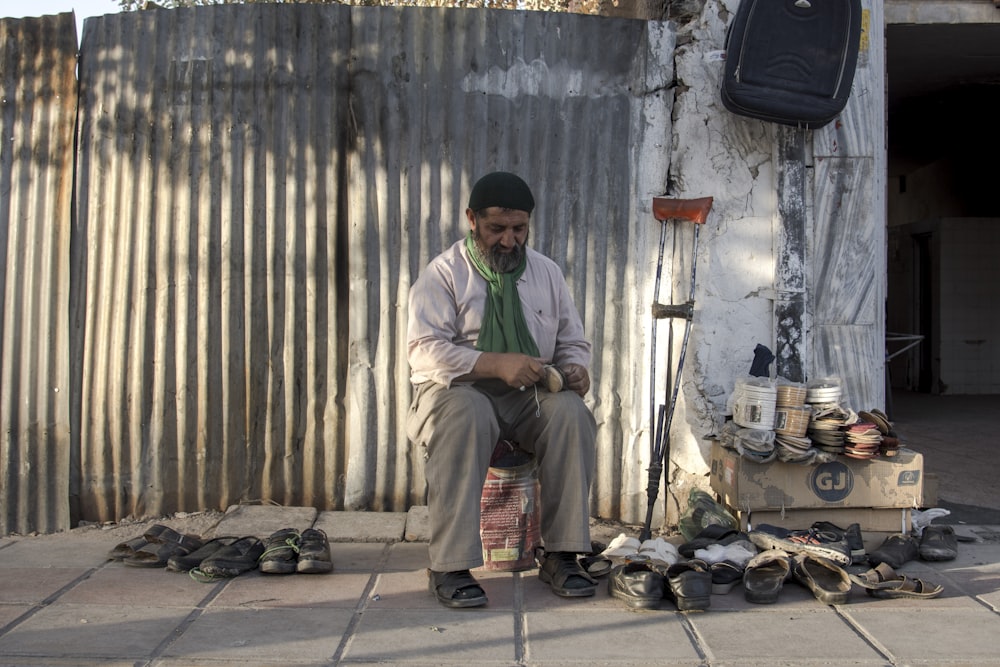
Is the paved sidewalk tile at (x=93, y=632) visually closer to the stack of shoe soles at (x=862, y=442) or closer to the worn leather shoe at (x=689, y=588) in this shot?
the worn leather shoe at (x=689, y=588)

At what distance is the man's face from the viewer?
12.8ft

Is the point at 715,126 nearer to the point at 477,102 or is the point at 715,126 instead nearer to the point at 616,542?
the point at 477,102

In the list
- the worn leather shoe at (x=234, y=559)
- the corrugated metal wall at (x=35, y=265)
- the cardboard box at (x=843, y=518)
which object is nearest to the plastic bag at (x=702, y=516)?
the cardboard box at (x=843, y=518)

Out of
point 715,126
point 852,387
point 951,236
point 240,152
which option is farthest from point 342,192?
point 951,236

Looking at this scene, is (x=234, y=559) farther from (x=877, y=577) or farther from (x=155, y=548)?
(x=877, y=577)

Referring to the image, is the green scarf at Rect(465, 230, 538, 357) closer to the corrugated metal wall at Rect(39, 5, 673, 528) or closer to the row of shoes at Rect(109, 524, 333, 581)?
the corrugated metal wall at Rect(39, 5, 673, 528)

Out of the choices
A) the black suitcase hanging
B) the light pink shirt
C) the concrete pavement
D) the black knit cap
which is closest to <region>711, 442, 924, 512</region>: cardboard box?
the concrete pavement

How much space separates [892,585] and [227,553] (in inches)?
102

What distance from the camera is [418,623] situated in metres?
3.43

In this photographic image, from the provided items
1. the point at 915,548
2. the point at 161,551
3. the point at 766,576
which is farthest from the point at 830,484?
the point at 161,551

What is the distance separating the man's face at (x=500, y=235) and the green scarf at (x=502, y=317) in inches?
1.3

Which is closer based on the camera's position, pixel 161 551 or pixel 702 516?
pixel 161 551

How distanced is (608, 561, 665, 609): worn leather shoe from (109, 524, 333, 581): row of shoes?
1181 millimetres

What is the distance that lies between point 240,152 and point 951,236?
399 inches
